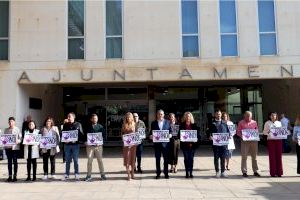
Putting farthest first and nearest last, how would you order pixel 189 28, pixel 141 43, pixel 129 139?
1. pixel 189 28
2. pixel 141 43
3. pixel 129 139

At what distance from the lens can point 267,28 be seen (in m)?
18.6

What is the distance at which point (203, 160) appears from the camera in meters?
16.8

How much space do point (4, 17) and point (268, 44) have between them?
11652 mm

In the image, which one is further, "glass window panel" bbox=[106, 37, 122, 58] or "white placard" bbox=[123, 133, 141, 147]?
"glass window panel" bbox=[106, 37, 122, 58]

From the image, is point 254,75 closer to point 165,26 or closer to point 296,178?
point 165,26

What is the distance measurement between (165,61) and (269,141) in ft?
23.7

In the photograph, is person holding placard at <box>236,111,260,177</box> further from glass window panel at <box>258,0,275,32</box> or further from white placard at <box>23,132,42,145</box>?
glass window panel at <box>258,0,275,32</box>

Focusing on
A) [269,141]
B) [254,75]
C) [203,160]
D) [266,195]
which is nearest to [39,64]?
[203,160]

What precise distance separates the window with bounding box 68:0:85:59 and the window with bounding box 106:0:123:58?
110 cm

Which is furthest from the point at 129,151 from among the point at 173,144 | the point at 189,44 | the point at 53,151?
the point at 189,44

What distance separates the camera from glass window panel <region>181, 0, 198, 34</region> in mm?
18714

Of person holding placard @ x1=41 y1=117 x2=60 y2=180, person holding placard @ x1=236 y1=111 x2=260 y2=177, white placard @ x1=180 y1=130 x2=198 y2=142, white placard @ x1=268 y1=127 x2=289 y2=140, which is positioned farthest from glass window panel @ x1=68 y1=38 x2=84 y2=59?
white placard @ x1=268 y1=127 x2=289 y2=140

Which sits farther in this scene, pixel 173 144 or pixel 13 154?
pixel 173 144

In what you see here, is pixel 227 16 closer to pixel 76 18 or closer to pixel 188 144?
pixel 76 18
